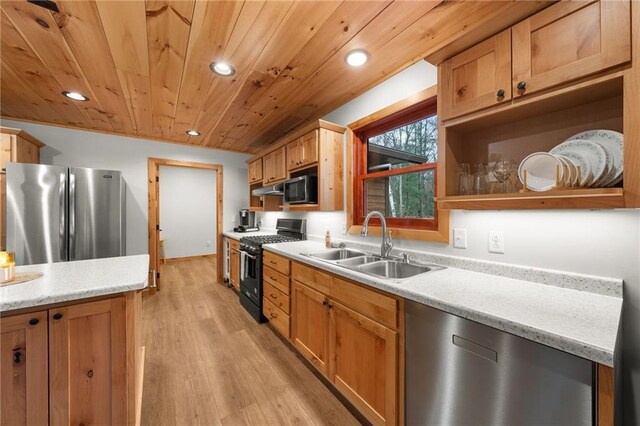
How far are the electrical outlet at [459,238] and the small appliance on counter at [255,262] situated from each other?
1.92 metres

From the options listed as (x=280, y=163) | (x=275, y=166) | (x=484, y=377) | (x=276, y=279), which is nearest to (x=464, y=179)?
(x=484, y=377)

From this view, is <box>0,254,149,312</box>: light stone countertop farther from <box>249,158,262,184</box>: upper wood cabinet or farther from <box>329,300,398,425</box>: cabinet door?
<box>249,158,262,184</box>: upper wood cabinet

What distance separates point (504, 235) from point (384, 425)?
1.25 m

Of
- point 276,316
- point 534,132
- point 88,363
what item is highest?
point 534,132

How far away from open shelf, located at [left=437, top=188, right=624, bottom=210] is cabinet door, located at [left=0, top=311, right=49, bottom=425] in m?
2.04

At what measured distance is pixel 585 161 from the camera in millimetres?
1110

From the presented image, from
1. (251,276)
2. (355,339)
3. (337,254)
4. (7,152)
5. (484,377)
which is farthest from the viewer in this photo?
(251,276)

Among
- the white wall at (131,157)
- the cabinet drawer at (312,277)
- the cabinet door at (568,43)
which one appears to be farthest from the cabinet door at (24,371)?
the white wall at (131,157)

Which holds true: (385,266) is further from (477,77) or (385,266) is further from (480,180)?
(477,77)

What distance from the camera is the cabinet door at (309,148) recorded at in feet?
8.32

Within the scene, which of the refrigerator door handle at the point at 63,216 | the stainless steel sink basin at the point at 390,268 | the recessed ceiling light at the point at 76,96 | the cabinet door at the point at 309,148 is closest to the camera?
the stainless steel sink basin at the point at 390,268

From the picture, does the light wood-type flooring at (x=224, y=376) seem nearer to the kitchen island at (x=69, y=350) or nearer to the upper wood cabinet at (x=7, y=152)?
the kitchen island at (x=69, y=350)

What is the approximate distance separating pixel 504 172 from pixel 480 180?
0.39 feet

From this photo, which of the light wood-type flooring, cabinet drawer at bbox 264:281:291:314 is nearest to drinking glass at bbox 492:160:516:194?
the light wood-type flooring
